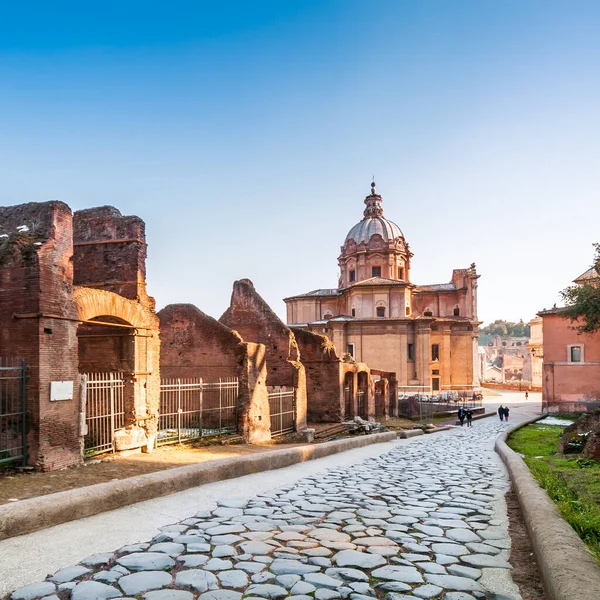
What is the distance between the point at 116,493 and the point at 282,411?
A: 12.0m

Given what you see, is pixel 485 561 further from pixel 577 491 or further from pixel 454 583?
pixel 577 491

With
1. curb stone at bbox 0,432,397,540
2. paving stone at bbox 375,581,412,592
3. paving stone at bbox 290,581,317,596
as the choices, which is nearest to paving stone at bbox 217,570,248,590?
paving stone at bbox 290,581,317,596

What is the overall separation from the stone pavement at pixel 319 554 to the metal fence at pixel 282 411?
10435 millimetres

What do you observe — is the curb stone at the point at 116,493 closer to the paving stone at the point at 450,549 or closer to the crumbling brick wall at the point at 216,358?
the paving stone at the point at 450,549

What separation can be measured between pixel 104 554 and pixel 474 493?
4021 millimetres

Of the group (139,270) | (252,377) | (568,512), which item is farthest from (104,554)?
(252,377)

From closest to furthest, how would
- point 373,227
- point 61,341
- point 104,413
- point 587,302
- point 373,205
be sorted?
point 61,341 → point 104,413 → point 587,302 → point 373,227 → point 373,205

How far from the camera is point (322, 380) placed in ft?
69.8

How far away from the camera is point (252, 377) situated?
47.7 feet

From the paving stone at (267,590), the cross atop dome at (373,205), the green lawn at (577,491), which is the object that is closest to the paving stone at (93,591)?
the paving stone at (267,590)

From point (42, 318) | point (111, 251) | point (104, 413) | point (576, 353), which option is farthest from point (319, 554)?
point (576, 353)

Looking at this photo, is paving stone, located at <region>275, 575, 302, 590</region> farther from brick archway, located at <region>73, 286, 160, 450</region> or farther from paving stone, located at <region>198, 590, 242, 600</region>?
brick archway, located at <region>73, 286, 160, 450</region>

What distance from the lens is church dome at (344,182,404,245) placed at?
5136cm

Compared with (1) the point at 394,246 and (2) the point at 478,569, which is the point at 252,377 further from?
(1) the point at 394,246
